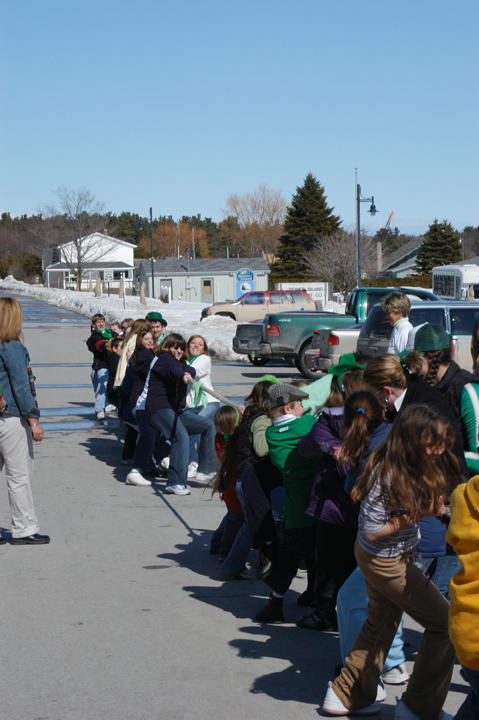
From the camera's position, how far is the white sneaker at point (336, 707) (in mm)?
4348

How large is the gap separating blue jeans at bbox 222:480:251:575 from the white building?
320 feet

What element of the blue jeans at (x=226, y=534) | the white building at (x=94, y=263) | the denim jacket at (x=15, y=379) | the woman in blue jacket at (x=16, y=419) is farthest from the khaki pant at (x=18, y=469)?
the white building at (x=94, y=263)

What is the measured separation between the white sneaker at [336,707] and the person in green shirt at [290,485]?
4.24 feet

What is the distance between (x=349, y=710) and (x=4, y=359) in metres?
4.32

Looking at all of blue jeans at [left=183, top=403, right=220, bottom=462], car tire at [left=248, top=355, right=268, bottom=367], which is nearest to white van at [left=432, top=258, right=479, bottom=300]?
car tire at [left=248, top=355, right=268, bottom=367]

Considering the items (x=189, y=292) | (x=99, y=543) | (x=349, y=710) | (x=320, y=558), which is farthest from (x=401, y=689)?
(x=189, y=292)

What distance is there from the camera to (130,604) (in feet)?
20.1

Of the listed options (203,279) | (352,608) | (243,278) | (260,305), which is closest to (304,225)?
(203,279)

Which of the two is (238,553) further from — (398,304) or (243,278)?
(243,278)

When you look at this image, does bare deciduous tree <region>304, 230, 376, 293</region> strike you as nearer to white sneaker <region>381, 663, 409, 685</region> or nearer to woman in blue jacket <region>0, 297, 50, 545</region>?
woman in blue jacket <region>0, 297, 50, 545</region>

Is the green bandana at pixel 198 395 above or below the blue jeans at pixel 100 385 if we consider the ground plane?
above

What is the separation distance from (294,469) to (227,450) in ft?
4.05

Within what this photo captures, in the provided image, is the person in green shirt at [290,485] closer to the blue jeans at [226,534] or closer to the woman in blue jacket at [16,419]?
the blue jeans at [226,534]

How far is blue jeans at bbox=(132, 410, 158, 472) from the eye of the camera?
10.1 meters
